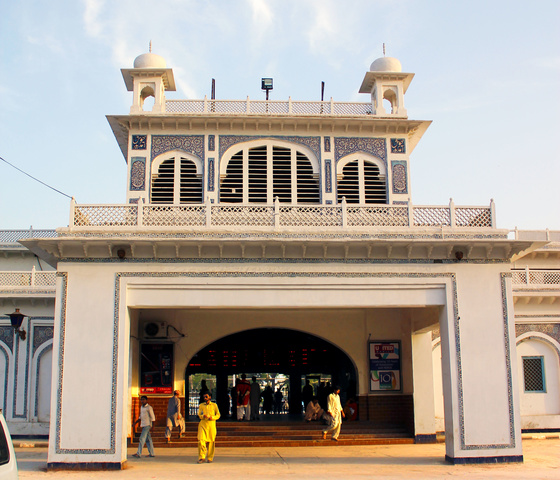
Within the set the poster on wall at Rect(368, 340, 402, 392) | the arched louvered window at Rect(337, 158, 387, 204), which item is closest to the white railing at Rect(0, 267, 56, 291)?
the arched louvered window at Rect(337, 158, 387, 204)

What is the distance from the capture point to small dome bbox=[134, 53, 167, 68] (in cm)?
1842

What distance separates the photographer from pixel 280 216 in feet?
46.4

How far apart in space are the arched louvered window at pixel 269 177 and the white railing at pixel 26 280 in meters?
7.09

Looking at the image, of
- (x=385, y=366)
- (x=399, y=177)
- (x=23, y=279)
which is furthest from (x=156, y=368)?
(x=399, y=177)

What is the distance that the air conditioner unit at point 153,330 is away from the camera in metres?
17.7

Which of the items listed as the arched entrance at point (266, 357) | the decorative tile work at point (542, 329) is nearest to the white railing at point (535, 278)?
the decorative tile work at point (542, 329)

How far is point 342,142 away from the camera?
1788 cm

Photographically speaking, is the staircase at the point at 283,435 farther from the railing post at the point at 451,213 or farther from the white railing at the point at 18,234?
the white railing at the point at 18,234

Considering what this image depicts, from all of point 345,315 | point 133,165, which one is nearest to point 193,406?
point 345,315

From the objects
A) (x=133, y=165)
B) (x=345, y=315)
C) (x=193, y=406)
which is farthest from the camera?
(x=193, y=406)

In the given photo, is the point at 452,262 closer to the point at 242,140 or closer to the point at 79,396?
the point at 242,140

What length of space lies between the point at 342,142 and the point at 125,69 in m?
6.64

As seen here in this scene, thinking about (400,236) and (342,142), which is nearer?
(400,236)

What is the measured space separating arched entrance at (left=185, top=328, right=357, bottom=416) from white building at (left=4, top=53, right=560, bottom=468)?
81.7 inches
